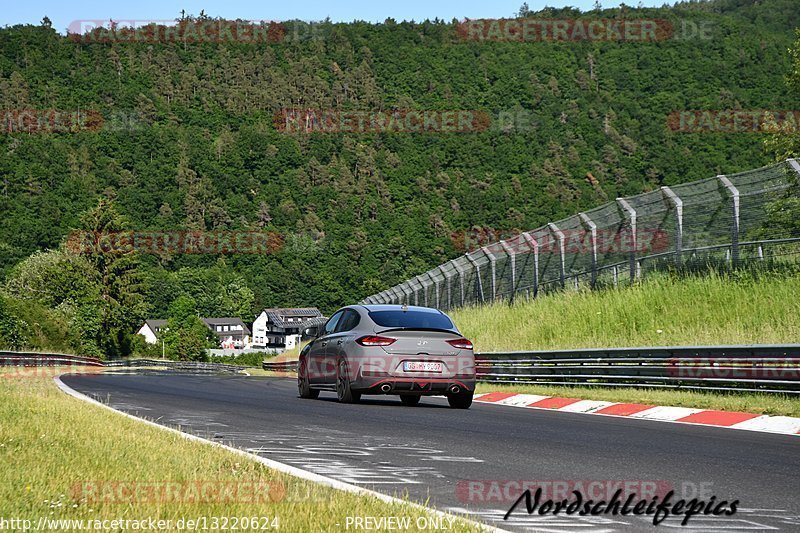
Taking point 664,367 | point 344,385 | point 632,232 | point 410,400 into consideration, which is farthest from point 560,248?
point 344,385

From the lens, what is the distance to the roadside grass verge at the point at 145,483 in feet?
16.8

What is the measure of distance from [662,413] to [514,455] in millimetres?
5906

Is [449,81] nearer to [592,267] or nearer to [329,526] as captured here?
[592,267]

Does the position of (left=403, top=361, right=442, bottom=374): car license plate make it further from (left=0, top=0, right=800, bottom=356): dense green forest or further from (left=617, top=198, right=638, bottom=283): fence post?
(left=0, top=0, right=800, bottom=356): dense green forest

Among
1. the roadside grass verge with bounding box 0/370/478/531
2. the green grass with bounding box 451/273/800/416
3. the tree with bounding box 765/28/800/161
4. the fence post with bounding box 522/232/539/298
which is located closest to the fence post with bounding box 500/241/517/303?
the green grass with bounding box 451/273/800/416

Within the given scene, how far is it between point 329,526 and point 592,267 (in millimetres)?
19532

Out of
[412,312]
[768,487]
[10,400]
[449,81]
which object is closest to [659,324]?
[412,312]

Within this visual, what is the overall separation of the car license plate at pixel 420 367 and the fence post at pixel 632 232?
7823 mm

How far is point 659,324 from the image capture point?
69.7ft

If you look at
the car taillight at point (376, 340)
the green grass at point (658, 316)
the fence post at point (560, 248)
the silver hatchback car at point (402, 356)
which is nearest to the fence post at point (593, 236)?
the green grass at point (658, 316)

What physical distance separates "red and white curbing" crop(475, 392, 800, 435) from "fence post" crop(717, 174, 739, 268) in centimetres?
434

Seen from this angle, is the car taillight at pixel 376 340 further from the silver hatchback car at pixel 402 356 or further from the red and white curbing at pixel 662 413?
the red and white curbing at pixel 662 413

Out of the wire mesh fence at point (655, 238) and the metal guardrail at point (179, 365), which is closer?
the wire mesh fence at point (655, 238)

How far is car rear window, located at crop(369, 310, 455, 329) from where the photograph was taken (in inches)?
618
